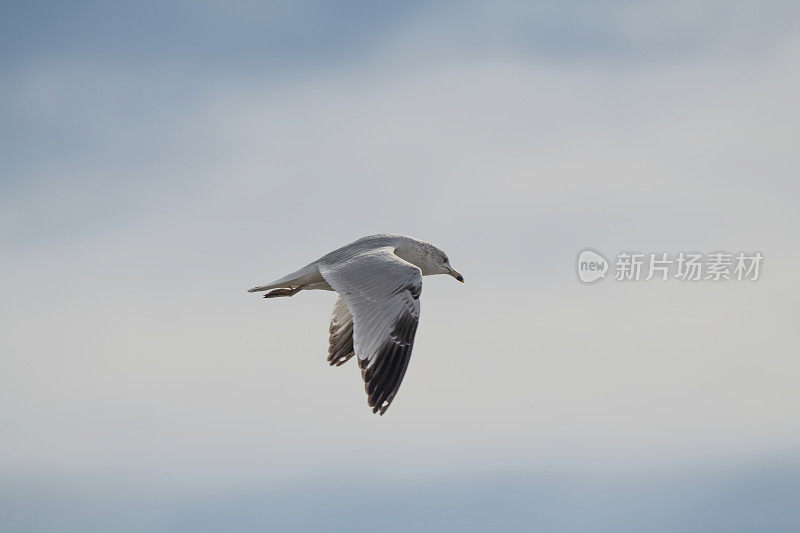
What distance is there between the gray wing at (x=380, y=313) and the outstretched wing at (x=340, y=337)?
83.0 inches

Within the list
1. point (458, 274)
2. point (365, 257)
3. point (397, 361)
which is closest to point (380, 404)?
point (397, 361)

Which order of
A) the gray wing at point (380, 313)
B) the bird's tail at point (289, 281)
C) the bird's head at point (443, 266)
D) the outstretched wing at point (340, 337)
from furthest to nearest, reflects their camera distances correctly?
1. the bird's head at point (443, 266)
2. the outstretched wing at point (340, 337)
3. the bird's tail at point (289, 281)
4. the gray wing at point (380, 313)

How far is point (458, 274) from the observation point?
60.0 feet

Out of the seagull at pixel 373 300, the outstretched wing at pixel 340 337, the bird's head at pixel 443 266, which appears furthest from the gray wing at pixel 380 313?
the bird's head at pixel 443 266

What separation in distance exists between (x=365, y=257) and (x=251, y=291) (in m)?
1.80

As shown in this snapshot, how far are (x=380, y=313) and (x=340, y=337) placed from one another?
337 centimetres

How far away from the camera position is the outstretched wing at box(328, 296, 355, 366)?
1694 centimetres

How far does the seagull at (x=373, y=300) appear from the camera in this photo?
13.3 m

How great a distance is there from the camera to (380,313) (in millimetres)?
13789

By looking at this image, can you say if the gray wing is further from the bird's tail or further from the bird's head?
the bird's head

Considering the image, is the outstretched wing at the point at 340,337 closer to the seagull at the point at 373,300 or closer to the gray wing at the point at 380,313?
the seagull at the point at 373,300

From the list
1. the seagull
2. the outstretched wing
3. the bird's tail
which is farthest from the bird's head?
the bird's tail

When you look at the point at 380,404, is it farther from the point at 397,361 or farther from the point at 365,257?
the point at 365,257

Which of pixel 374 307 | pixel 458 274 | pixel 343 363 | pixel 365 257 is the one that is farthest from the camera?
pixel 458 274
